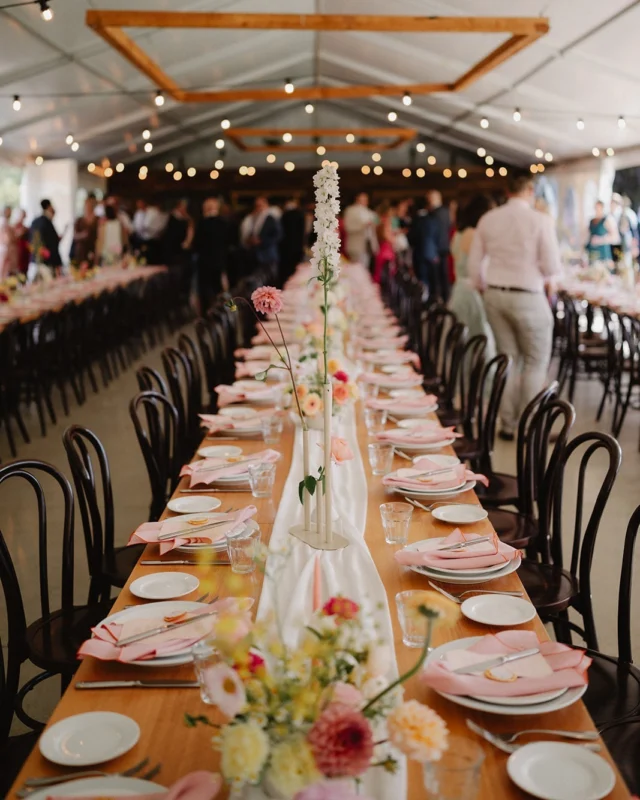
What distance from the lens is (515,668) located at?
5.69 feet

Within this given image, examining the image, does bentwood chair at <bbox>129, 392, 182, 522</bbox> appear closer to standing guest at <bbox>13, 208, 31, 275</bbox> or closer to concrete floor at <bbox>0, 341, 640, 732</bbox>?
concrete floor at <bbox>0, 341, 640, 732</bbox>

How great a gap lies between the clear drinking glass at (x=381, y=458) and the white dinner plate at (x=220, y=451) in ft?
1.75

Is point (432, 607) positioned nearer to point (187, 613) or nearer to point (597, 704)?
point (187, 613)

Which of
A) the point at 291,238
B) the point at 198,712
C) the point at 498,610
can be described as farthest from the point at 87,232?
the point at 198,712

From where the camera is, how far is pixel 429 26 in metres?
7.23

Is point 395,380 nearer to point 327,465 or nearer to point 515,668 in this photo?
point 327,465

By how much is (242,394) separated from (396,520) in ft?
6.57

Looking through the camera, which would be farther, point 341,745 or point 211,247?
point 211,247

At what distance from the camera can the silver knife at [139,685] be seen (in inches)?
69.0

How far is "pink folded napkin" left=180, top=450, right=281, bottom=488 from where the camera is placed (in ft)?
9.87

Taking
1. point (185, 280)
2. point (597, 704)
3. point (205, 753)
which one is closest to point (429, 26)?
point (597, 704)

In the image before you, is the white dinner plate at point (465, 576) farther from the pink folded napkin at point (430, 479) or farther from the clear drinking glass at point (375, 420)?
the clear drinking glass at point (375, 420)

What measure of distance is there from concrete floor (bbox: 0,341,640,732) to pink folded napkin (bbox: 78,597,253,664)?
4.59 feet

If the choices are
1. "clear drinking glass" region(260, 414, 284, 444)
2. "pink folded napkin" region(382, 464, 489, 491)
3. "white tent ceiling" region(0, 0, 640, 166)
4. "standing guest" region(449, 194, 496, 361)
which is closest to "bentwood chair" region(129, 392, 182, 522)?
"clear drinking glass" region(260, 414, 284, 444)
